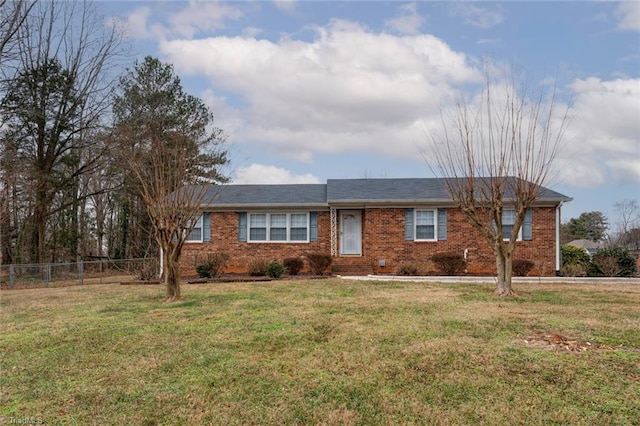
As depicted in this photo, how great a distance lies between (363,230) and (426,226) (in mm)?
2379

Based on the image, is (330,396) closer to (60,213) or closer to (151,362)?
(151,362)

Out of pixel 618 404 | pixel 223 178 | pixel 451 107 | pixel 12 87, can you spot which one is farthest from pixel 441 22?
pixel 12 87

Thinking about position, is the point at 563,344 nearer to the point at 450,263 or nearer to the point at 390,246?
the point at 450,263

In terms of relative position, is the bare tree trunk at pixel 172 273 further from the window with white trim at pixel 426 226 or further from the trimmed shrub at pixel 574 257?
the trimmed shrub at pixel 574 257

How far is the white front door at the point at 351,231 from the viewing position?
60.1 feet

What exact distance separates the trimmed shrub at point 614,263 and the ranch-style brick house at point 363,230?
136 centimetres

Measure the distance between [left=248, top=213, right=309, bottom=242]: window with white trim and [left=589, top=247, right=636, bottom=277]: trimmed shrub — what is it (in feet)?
33.6

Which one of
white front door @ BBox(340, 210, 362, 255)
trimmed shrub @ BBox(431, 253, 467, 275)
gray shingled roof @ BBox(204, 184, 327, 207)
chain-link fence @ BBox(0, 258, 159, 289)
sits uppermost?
gray shingled roof @ BBox(204, 184, 327, 207)

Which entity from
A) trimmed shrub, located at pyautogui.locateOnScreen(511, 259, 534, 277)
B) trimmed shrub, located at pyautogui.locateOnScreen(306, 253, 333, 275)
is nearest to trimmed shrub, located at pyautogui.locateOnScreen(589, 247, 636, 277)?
trimmed shrub, located at pyautogui.locateOnScreen(511, 259, 534, 277)

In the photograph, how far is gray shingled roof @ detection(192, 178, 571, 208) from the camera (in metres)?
17.5

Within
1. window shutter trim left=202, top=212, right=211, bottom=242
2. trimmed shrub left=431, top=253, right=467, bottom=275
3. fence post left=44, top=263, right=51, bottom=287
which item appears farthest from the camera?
window shutter trim left=202, top=212, right=211, bottom=242

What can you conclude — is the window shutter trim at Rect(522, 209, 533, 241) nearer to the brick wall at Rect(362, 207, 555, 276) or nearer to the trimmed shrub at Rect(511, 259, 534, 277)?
the brick wall at Rect(362, 207, 555, 276)

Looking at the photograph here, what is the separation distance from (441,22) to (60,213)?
23.7 metres

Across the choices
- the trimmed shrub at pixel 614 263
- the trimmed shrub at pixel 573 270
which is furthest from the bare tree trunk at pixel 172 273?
the trimmed shrub at pixel 614 263
